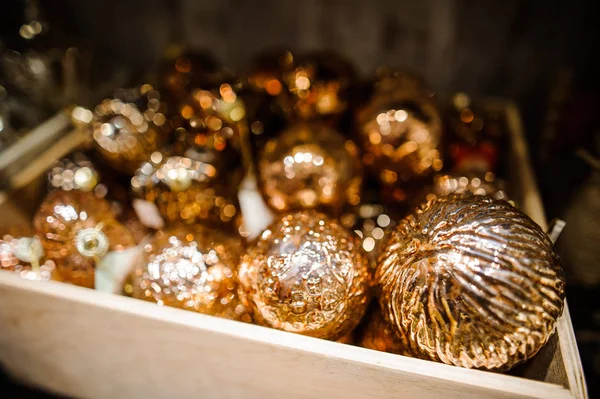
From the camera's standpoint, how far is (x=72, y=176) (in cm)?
92

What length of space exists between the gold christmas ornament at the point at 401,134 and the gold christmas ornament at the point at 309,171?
0.06 metres

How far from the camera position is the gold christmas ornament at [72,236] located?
0.81 metres

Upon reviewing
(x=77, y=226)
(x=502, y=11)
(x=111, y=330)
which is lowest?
(x=111, y=330)

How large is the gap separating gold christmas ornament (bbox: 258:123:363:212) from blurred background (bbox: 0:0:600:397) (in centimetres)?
46

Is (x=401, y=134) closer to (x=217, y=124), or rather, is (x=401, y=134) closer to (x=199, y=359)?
(x=217, y=124)

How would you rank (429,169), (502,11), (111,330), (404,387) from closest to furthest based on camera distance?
1. (404,387)
2. (111,330)
3. (429,169)
4. (502,11)

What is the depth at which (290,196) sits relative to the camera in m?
0.82

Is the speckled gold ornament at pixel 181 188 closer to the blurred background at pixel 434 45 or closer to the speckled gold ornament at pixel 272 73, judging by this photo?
the speckled gold ornament at pixel 272 73

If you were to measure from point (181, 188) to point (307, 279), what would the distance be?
1.04 ft

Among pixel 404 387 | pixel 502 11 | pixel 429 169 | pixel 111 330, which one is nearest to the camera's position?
pixel 404 387

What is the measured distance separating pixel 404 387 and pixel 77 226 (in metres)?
0.59

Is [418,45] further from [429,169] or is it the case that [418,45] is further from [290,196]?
[290,196]

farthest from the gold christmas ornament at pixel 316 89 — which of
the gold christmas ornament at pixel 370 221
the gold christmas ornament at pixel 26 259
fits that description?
the gold christmas ornament at pixel 26 259

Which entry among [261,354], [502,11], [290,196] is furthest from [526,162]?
[261,354]
